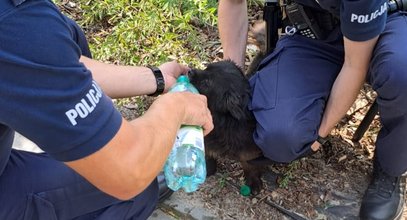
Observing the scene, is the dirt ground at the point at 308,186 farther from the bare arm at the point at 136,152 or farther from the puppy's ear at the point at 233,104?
the bare arm at the point at 136,152

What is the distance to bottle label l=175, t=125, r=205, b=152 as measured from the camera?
5.78ft

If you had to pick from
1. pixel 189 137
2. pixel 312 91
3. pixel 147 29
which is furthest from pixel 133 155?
pixel 147 29

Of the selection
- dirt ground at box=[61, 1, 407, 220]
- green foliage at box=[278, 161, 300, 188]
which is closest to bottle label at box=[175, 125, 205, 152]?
dirt ground at box=[61, 1, 407, 220]

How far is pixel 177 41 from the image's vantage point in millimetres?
3549

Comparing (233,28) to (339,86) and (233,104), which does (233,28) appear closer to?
(233,104)

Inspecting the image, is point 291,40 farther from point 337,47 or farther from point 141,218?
point 141,218

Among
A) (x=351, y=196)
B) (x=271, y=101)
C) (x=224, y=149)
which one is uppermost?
(x=271, y=101)

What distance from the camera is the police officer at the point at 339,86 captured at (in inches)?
80.7

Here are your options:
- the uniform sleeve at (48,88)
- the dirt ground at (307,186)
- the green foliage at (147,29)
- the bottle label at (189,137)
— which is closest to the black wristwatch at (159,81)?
the bottle label at (189,137)

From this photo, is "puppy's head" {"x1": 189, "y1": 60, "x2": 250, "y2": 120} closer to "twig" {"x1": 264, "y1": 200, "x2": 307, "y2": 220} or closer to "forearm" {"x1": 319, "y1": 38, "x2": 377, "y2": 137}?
"forearm" {"x1": 319, "y1": 38, "x2": 377, "y2": 137}

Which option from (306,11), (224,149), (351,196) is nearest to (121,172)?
(224,149)

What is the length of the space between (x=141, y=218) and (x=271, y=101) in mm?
827

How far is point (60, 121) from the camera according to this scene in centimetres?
125

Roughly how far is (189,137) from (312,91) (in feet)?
2.82
